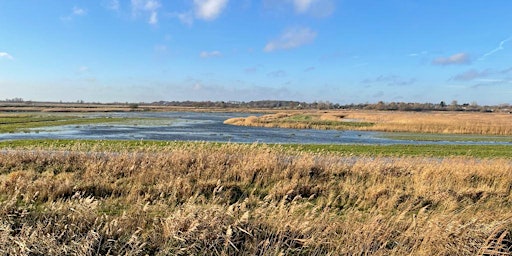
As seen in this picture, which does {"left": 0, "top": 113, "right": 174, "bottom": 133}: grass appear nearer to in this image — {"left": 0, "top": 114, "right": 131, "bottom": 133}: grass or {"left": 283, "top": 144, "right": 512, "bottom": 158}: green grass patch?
{"left": 0, "top": 114, "right": 131, "bottom": 133}: grass

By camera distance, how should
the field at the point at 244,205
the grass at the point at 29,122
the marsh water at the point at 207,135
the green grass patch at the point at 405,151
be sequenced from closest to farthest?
1. the field at the point at 244,205
2. the green grass patch at the point at 405,151
3. the marsh water at the point at 207,135
4. the grass at the point at 29,122

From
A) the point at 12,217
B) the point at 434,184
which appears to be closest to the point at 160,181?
the point at 12,217

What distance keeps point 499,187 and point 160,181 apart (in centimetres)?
1145

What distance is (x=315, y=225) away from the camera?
22.1ft

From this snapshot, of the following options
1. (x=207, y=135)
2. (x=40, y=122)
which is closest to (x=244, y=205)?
(x=207, y=135)

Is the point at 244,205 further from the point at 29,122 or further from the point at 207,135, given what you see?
the point at 29,122

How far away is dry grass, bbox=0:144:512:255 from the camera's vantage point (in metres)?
6.09

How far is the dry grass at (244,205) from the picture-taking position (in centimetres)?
609

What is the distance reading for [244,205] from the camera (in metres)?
7.45

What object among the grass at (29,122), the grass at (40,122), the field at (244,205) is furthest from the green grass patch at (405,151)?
the grass at (40,122)

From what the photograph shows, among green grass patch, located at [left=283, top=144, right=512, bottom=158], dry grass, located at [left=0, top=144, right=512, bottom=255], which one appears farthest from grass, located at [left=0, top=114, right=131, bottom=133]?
dry grass, located at [left=0, top=144, right=512, bottom=255]

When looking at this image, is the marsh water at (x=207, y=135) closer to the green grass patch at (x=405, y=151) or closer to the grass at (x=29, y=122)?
the grass at (x=29, y=122)

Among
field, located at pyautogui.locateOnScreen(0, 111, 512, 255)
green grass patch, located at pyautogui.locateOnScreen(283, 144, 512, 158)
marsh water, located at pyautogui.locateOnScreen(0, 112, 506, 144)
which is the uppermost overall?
field, located at pyautogui.locateOnScreen(0, 111, 512, 255)

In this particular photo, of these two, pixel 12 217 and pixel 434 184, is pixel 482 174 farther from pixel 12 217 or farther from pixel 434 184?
pixel 12 217
